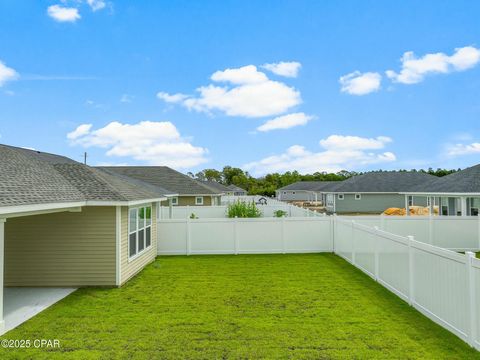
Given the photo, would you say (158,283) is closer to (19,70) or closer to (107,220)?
(107,220)

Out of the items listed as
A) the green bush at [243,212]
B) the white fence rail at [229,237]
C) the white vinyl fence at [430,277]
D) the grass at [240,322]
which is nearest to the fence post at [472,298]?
the white vinyl fence at [430,277]

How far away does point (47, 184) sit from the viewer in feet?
29.2

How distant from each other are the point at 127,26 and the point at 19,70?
6.71 meters

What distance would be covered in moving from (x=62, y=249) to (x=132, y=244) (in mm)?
1921

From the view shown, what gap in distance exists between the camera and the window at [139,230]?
33.0ft

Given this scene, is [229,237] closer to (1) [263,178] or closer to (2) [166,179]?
(2) [166,179]

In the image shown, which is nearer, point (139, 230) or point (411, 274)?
point (411, 274)

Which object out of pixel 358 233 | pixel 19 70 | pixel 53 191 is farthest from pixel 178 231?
pixel 19 70

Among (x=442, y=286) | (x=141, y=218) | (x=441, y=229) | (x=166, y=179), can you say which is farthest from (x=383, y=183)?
(x=442, y=286)

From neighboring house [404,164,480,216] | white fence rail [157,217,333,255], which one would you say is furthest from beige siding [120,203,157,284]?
neighboring house [404,164,480,216]

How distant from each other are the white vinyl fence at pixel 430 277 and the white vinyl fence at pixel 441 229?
4667mm

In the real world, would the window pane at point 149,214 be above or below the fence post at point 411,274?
above

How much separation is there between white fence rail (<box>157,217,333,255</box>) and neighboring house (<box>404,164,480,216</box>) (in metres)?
10.6

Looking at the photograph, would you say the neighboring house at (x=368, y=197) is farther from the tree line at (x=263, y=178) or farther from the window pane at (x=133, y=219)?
the tree line at (x=263, y=178)
